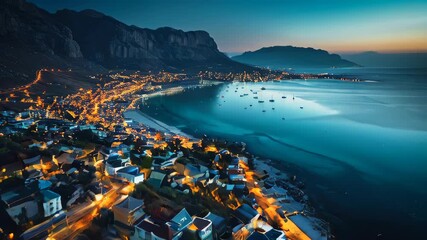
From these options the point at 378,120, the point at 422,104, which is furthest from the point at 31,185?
the point at 422,104

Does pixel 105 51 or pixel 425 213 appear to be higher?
pixel 105 51

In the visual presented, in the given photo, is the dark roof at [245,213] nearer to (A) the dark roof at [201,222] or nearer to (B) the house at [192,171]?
(A) the dark roof at [201,222]

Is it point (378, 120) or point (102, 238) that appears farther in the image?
point (378, 120)

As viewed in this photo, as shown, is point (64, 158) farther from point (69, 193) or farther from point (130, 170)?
point (69, 193)

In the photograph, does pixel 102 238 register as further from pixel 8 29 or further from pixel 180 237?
pixel 8 29

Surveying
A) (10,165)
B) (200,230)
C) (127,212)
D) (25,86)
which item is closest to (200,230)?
(200,230)

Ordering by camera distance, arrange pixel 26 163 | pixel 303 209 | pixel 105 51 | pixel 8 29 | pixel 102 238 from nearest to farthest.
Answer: pixel 102 238
pixel 26 163
pixel 303 209
pixel 8 29
pixel 105 51
